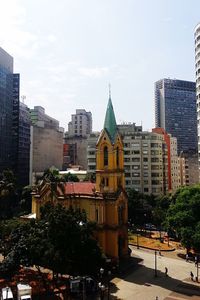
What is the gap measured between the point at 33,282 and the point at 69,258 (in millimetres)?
9995

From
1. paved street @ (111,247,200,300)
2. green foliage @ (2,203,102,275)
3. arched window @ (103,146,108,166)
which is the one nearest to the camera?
green foliage @ (2,203,102,275)

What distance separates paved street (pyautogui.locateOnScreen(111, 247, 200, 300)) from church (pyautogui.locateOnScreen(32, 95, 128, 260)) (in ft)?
15.8

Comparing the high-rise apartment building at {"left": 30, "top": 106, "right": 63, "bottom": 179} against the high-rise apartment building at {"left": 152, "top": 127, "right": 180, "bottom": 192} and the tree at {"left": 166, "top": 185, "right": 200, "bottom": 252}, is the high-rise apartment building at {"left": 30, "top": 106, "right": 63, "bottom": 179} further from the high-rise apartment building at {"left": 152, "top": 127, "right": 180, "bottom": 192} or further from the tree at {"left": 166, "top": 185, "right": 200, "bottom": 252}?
the tree at {"left": 166, "top": 185, "right": 200, "bottom": 252}

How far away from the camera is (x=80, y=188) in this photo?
195ft

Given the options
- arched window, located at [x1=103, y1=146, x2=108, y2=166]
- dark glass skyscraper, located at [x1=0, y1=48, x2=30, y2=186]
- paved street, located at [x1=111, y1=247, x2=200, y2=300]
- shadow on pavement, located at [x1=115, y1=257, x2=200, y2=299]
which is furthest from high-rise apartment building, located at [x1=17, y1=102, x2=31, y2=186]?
shadow on pavement, located at [x1=115, y1=257, x2=200, y2=299]

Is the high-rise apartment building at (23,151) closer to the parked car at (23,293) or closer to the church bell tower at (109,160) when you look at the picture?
the church bell tower at (109,160)

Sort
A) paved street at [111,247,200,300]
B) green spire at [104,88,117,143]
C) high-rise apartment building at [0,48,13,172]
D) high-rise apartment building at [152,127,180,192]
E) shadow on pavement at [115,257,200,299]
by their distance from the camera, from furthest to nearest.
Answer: high-rise apartment building at [152,127,180,192]
high-rise apartment building at [0,48,13,172]
green spire at [104,88,117,143]
shadow on pavement at [115,257,200,299]
paved street at [111,247,200,300]

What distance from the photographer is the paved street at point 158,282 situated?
142 feet

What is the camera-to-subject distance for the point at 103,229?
182ft

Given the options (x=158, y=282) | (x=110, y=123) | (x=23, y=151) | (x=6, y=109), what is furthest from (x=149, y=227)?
(x=6, y=109)

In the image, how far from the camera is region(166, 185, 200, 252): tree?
51594 millimetres

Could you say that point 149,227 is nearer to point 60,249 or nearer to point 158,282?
point 158,282

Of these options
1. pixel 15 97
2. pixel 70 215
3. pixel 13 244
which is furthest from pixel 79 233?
pixel 15 97

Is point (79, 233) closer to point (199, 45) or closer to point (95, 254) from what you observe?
point (95, 254)
